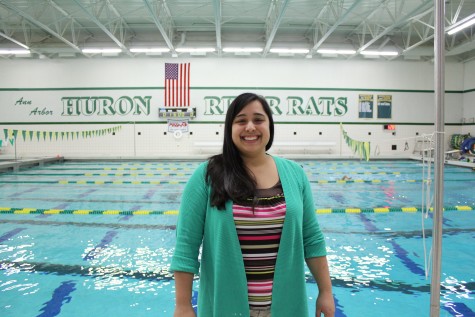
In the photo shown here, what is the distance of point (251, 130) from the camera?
1.33 metres

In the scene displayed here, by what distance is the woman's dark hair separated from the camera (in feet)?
4.04

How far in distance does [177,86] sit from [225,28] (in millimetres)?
3523

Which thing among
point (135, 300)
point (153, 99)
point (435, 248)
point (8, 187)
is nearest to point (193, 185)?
point (435, 248)

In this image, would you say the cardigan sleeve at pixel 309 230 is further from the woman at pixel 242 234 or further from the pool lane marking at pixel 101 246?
the pool lane marking at pixel 101 246

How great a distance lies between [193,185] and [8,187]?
30.4 feet

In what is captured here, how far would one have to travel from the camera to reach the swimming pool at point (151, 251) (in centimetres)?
281

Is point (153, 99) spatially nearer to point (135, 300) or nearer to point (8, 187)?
point (8, 187)

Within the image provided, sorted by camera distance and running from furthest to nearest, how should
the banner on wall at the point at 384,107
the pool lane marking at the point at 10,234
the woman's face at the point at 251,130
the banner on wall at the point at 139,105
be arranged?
the banner on wall at the point at 384,107, the banner on wall at the point at 139,105, the pool lane marking at the point at 10,234, the woman's face at the point at 251,130

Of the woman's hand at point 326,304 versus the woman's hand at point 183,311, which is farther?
the woman's hand at point 326,304

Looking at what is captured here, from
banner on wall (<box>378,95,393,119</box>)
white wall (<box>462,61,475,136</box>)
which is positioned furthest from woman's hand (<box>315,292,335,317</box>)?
white wall (<box>462,61,475,136</box>)

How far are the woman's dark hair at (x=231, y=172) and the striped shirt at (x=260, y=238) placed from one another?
0.04 m

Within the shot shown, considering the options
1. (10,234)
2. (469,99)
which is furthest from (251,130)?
(469,99)

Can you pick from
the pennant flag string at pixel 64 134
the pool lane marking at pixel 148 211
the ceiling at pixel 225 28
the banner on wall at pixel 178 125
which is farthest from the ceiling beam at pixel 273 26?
the pennant flag string at pixel 64 134

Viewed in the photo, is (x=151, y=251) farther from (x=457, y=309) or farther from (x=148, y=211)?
(x=457, y=309)
